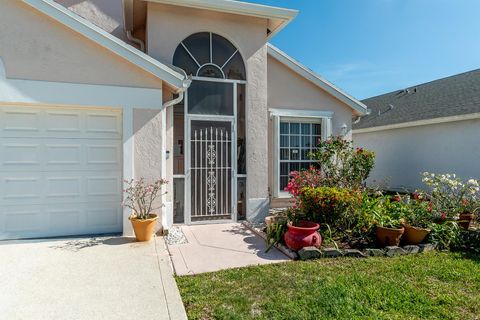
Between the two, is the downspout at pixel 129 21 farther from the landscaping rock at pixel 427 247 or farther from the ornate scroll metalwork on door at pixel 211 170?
the landscaping rock at pixel 427 247

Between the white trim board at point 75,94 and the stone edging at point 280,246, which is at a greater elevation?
the white trim board at point 75,94

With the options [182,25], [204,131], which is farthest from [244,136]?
[182,25]

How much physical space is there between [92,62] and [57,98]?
3.48 ft

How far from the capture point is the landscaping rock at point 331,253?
5.43m

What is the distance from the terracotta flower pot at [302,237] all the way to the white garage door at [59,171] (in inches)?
155

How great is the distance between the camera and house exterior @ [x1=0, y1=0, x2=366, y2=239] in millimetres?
5867

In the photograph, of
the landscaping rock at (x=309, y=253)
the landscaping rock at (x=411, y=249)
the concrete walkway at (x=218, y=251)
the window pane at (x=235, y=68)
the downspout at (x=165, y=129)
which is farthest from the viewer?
the window pane at (x=235, y=68)

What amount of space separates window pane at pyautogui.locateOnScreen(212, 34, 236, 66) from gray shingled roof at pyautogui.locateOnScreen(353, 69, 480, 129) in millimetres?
9425

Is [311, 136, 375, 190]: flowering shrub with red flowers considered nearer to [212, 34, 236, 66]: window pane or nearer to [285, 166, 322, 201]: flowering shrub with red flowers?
[285, 166, 322, 201]: flowering shrub with red flowers

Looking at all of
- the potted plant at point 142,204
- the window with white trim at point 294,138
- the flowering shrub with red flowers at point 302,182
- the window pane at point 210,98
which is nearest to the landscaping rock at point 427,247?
the flowering shrub with red flowers at point 302,182

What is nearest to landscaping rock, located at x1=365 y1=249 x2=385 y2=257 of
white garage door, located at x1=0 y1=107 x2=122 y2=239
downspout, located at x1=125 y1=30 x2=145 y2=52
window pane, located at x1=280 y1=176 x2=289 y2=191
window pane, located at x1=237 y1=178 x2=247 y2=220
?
window pane, located at x1=237 y1=178 x2=247 y2=220

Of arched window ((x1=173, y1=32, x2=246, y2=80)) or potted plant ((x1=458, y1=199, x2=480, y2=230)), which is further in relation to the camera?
arched window ((x1=173, y1=32, x2=246, y2=80))

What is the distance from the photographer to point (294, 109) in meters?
9.32

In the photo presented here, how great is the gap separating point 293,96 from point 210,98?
3.09m
